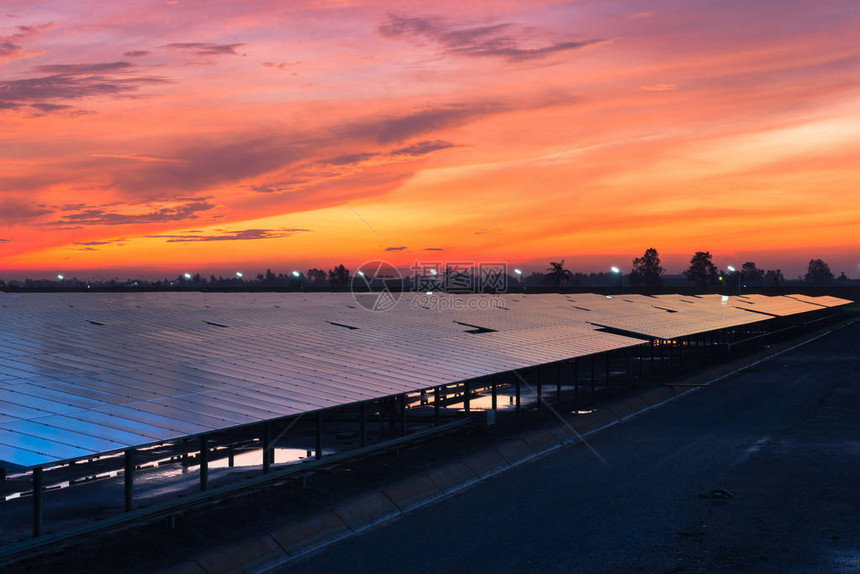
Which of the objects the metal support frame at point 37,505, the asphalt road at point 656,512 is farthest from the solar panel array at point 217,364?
the asphalt road at point 656,512

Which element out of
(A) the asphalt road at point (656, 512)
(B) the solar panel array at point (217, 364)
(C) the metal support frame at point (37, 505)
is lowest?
(A) the asphalt road at point (656, 512)

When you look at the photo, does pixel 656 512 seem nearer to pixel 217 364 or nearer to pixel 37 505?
pixel 217 364

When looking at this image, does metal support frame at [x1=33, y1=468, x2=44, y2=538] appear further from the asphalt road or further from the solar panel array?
the asphalt road

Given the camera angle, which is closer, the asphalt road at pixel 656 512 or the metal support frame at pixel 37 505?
→ the metal support frame at pixel 37 505

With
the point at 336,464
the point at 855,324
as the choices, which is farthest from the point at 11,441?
the point at 855,324

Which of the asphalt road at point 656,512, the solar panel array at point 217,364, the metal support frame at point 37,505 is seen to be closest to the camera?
the metal support frame at point 37,505

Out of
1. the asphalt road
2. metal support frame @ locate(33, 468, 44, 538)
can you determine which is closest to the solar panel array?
metal support frame @ locate(33, 468, 44, 538)

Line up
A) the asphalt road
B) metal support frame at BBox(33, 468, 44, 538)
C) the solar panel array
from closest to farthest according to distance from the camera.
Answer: metal support frame at BBox(33, 468, 44, 538) < the solar panel array < the asphalt road

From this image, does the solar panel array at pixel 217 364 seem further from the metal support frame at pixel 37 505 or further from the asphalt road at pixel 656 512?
the asphalt road at pixel 656 512
